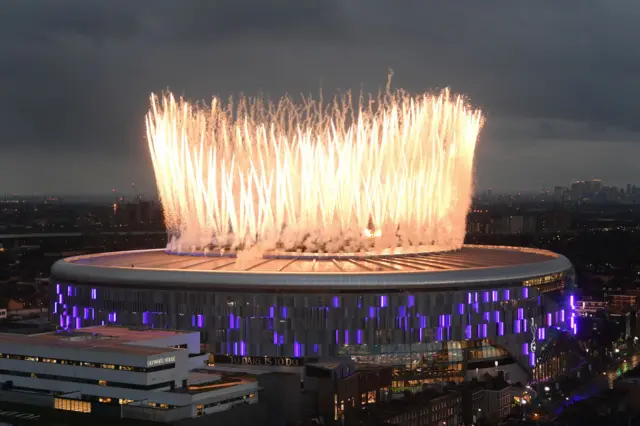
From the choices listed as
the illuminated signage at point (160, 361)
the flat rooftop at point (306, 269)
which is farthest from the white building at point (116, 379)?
the flat rooftop at point (306, 269)

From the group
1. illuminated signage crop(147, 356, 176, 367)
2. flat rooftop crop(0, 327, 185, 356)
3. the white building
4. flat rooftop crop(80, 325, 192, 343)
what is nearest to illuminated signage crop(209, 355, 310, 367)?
flat rooftop crop(80, 325, 192, 343)

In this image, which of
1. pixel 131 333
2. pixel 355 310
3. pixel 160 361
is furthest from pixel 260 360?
pixel 160 361

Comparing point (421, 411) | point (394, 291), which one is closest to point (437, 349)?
point (394, 291)

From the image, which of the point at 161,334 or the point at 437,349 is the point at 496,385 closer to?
the point at 437,349

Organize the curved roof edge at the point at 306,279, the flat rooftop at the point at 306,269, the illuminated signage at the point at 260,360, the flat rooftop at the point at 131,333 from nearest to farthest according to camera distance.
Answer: the flat rooftop at the point at 131,333 < the illuminated signage at the point at 260,360 < the curved roof edge at the point at 306,279 < the flat rooftop at the point at 306,269

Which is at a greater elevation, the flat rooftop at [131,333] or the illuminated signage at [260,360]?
the flat rooftop at [131,333]

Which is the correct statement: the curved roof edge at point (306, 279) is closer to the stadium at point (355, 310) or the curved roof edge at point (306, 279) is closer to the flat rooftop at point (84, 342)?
the stadium at point (355, 310)

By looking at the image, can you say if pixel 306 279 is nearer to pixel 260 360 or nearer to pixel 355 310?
pixel 355 310

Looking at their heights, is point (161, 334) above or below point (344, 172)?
below
